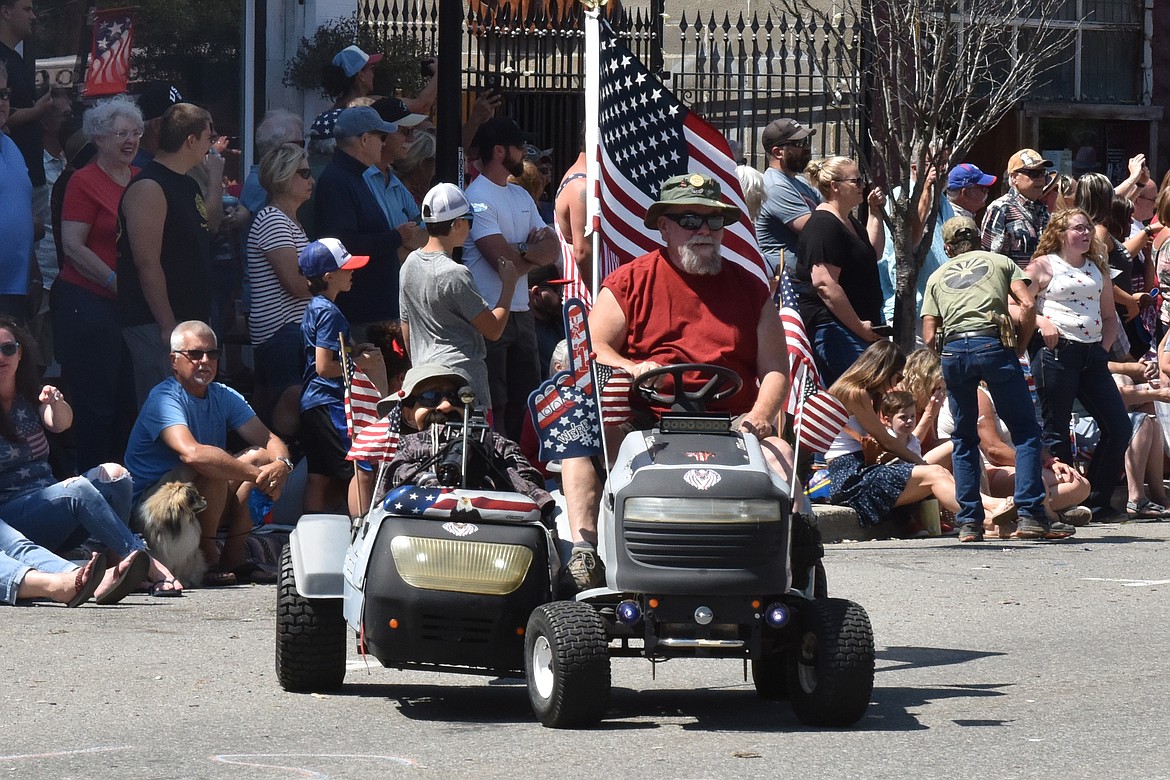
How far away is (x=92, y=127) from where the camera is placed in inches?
436

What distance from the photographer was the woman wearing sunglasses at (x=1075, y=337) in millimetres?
→ 12930

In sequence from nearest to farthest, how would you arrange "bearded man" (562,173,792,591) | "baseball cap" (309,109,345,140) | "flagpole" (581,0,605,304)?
"bearded man" (562,173,792,591) < "flagpole" (581,0,605,304) < "baseball cap" (309,109,345,140)

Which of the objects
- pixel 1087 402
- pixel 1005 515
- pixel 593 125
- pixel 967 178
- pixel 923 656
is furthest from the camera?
pixel 967 178

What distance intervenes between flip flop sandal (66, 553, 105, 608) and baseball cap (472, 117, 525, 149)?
162 inches

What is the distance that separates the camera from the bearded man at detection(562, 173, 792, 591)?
24.6ft

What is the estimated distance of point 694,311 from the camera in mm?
7578

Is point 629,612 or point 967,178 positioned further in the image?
point 967,178

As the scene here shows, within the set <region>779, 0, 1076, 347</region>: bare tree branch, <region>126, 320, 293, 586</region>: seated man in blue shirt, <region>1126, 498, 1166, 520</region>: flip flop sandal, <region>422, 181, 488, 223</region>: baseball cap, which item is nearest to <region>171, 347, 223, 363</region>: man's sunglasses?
<region>126, 320, 293, 586</region>: seated man in blue shirt

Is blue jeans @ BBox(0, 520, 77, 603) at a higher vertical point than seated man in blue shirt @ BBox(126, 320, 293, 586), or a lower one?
lower

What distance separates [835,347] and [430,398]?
5623mm

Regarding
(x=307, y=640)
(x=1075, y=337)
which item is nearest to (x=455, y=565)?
(x=307, y=640)

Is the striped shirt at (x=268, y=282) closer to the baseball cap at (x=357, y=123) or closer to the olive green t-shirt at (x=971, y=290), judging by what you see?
the baseball cap at (x=357, y=123)

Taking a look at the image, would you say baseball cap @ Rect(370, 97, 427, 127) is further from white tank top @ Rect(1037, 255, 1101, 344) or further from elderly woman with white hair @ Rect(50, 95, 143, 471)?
white tank top @ Rect(1037, 255, 1101, 344)

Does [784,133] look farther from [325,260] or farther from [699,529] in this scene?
[699,529]
